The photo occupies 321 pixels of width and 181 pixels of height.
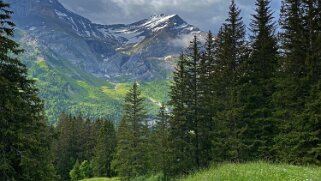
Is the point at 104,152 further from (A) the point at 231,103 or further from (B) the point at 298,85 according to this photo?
(B) the point at 298,85

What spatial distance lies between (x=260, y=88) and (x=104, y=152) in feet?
213

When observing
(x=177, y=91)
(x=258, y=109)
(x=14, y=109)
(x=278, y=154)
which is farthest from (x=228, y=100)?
(x=14, y=109)

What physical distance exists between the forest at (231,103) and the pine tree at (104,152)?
49760 mm

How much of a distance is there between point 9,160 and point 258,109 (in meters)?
21.6

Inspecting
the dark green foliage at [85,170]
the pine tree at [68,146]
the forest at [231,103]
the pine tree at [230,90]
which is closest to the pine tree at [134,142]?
the forest at [231,103]

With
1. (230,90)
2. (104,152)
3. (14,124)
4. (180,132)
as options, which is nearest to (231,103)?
(230,90)

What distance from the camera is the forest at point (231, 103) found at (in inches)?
1053

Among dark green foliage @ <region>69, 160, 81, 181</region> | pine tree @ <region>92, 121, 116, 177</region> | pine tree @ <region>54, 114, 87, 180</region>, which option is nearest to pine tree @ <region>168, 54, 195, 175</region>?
pine tree @ <region>92, 121, 116, 177</region>

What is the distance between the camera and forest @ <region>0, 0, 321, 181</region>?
26.7 m

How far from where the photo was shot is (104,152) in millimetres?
94562

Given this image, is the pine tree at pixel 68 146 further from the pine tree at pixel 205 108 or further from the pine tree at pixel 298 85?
the pine tree at pixel 298 85

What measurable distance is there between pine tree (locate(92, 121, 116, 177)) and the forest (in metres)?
49.8

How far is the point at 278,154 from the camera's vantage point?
1258 inches

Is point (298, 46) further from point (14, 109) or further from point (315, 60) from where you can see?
point (14, 109)
